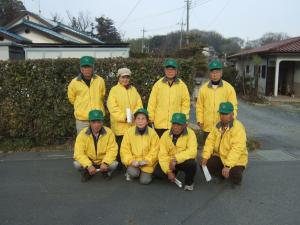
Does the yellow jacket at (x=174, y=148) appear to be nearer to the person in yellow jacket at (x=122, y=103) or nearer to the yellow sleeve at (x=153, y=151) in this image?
the yellow sleeve at (x=153, y=151)

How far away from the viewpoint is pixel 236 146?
478 centimetres

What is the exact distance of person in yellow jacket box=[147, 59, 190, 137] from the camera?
527 cm

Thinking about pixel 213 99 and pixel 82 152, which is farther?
pixel 213 99

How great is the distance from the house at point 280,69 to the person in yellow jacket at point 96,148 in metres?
17.8

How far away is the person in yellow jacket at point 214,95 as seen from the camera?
522cm

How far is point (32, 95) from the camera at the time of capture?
6.92 meters

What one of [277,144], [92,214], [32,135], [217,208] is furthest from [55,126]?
[277,144]

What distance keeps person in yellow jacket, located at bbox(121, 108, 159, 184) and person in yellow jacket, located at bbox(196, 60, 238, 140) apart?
934mm

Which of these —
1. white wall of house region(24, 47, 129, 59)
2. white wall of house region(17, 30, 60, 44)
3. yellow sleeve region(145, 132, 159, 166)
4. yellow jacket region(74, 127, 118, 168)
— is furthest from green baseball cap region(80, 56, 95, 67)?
white wall of house region(17, 30, 60, 44)


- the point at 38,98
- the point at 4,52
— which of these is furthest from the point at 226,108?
the point at 4,52

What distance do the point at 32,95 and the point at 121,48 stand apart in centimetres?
885

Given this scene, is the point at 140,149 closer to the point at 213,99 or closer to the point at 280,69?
the point at 213,99

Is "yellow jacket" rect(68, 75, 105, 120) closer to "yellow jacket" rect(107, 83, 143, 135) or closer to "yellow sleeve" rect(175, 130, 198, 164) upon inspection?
"yellow jacket" rect(107, 83, 143, 135)

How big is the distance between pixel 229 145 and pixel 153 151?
1.10 m
